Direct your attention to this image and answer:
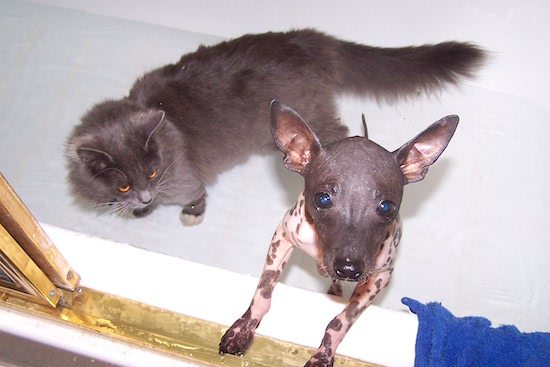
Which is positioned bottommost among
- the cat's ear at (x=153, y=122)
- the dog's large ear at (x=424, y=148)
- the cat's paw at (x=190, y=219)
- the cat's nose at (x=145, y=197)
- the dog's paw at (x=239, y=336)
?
the cat's paw at (x=190, y=219)

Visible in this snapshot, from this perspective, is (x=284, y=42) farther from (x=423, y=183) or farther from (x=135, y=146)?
(x=423, y=183)

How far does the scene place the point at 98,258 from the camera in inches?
60.4

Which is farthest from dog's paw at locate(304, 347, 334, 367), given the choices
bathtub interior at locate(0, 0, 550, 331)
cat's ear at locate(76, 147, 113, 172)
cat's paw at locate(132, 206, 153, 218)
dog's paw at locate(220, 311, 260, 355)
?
cat's paw at locate(132, 206, 153, 218)

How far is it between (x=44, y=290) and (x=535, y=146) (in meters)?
2.12

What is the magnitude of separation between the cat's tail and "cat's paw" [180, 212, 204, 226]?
2.57 ft

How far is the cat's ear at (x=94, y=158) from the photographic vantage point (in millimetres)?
1761

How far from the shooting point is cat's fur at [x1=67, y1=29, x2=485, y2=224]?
76.6 inches

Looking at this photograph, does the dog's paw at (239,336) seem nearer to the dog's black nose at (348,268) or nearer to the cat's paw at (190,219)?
the dog's black nose at (348,268)

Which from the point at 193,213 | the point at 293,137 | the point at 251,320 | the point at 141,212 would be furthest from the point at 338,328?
the point at 141,212

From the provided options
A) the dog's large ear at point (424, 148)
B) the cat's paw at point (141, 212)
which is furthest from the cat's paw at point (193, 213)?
the dog's large ear at point (424, 148)

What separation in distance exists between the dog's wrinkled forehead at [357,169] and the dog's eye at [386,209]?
17 millimetres

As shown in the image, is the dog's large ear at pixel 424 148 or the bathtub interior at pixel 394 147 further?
the bathtub interior at pixel 394 147

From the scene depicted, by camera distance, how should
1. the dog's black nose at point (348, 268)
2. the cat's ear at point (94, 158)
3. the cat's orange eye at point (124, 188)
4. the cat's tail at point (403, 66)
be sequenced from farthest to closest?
the cat's tail at point (403, 66) → the cat's orange eye at point (124, 188) → the cat's ear at point (94, 158) → the dog's black nose at point (348, 268)

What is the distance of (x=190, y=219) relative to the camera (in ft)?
7.71
